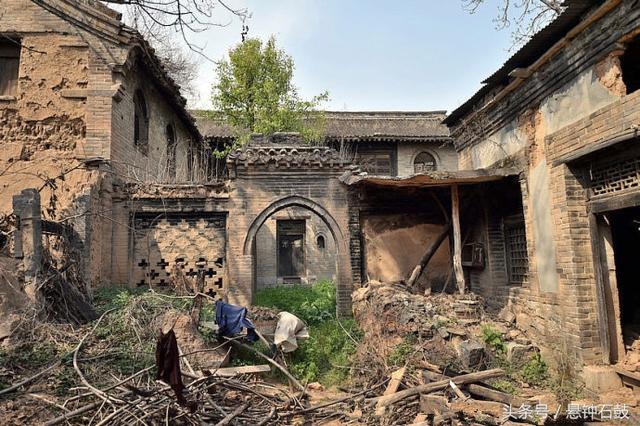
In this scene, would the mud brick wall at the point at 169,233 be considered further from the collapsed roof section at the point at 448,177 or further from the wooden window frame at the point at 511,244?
the wooden window frame at the point at 511,244

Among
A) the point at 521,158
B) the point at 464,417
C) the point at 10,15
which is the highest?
the point at 10,15

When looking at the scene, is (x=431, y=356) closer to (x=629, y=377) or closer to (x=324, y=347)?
(x=324, y=347)

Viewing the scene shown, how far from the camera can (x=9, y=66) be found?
402 inches

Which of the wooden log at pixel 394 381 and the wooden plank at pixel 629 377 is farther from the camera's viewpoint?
Answer: the wooden log at pixel 394 381

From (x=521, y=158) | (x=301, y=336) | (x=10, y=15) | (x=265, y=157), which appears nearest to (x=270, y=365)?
(x=301, y=336)

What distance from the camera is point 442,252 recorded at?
1049 cm

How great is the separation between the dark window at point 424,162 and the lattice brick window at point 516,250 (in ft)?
34.6

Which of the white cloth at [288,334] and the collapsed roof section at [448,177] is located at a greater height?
the collapsed roof section at [448,177]

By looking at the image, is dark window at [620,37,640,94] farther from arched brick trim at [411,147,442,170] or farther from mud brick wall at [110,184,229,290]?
arched brick trim at [411,147,442,170]

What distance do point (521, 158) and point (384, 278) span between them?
4.16 m

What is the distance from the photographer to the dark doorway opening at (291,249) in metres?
18.0

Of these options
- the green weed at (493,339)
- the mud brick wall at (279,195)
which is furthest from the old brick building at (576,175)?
the mud brick wall at (279,195)

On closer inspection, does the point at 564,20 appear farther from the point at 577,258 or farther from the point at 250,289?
the point at 250,289

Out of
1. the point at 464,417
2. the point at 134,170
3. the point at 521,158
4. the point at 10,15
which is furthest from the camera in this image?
the point at 134,170
